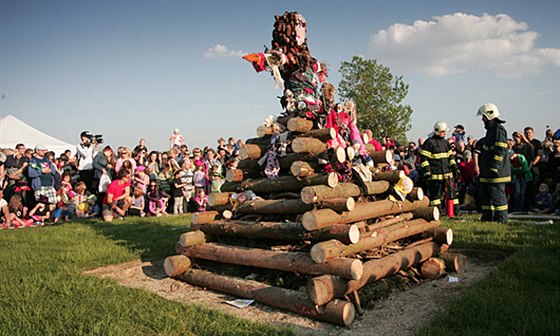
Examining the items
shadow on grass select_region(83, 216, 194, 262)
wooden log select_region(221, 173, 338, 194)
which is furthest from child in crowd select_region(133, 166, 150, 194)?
wooden log select_region(221, 173, 338, 194)

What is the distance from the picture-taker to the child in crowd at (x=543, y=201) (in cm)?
1200

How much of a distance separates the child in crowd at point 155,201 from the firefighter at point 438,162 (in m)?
8.50

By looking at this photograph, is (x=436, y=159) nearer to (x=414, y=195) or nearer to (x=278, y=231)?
(x=414, y=195)

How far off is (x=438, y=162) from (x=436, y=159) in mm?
92

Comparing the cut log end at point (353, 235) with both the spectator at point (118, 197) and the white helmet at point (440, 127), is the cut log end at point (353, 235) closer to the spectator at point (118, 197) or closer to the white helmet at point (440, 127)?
the white helmet at point (440, 127)

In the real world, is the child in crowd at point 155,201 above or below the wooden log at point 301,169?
below

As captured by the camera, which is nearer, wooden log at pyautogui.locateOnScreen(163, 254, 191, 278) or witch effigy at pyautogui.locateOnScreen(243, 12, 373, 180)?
wooden log at pyautogui.locateOnScreen(163, 254, 191, 278)

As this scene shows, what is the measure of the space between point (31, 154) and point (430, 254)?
484 inches

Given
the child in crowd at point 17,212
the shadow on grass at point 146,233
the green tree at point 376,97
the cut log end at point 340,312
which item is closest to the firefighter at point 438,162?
the shadow on grass at point 146,233

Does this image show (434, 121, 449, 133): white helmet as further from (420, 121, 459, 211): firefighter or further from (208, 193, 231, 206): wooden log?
(208, 193, 231, 206): wooden log

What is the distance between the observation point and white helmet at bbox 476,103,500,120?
9922mm

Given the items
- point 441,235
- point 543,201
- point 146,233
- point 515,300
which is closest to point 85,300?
point 515,300

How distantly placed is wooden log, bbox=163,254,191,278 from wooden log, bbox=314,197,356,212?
7.77ft

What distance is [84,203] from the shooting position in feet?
46.8
